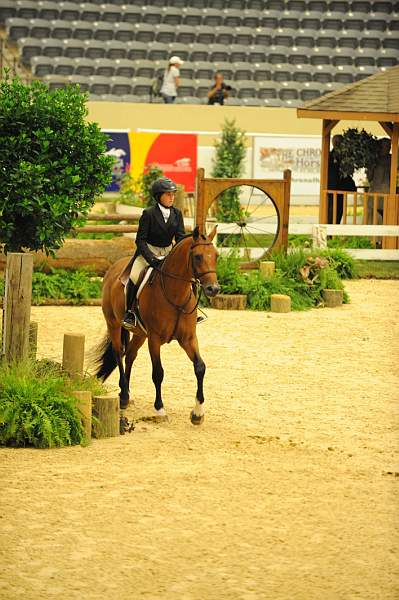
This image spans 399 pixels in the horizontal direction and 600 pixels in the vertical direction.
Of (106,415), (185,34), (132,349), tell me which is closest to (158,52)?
(185,34)

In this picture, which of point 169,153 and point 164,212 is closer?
point 164,212

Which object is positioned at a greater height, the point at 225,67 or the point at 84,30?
the point at 84,30

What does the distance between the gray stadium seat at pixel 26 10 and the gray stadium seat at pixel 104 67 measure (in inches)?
118

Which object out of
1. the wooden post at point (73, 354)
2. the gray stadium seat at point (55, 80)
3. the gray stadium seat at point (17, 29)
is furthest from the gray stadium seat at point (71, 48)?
the wooden post at point (73, 354)

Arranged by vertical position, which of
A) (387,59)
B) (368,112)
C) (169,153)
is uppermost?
(387,59)

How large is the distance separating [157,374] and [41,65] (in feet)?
79.1

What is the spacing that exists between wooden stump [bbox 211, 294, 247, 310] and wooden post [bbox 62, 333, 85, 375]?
246 inches

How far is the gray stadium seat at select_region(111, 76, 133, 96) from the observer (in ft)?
107

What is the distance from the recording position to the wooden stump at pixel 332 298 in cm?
1611

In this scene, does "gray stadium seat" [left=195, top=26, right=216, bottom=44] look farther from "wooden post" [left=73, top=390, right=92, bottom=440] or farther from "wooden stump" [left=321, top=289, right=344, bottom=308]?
"wooden post" [left=73, top=390, right=92, bottom=440]

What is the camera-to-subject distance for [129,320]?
32.2 ft

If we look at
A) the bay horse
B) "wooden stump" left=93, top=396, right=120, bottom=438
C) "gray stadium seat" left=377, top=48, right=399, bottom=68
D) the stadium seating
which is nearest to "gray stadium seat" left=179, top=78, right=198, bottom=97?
the stadium seating

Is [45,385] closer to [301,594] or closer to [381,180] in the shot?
[301,594]

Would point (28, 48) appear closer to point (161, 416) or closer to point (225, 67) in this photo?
point (225, 67)
